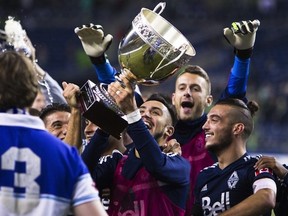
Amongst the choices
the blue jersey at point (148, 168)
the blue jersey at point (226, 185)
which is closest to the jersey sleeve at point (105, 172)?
the blue jersey at point (148, 168)

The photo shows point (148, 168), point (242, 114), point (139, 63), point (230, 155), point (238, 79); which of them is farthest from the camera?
point (238, 79)

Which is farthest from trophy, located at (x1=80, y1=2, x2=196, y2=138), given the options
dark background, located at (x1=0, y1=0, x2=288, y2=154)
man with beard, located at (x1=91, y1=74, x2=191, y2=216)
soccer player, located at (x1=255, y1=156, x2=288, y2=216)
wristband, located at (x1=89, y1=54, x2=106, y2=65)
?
dark background, located at (x1=0, y1=0, x2=288, y2=154)

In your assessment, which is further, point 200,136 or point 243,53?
point 200,136

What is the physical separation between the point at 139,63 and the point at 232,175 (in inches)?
33.9

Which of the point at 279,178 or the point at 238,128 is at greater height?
the point at 238,128

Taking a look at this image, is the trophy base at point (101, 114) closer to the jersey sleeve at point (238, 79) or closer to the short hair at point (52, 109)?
the short hair at point (52, 109)

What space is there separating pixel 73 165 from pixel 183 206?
1.58 metres

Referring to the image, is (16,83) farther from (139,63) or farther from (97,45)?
(97,45)

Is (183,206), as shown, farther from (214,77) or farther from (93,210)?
(214,77)

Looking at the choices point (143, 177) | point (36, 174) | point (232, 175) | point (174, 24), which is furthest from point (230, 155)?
point (174, 24)

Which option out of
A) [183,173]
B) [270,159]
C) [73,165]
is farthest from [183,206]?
[73,165]

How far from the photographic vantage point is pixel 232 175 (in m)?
5.16

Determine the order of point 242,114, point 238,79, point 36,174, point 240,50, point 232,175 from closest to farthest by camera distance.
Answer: point 36,174, point 232,175, point 242,114, point 240,50, point 238,79

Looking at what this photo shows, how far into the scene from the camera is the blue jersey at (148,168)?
4.96 metres
